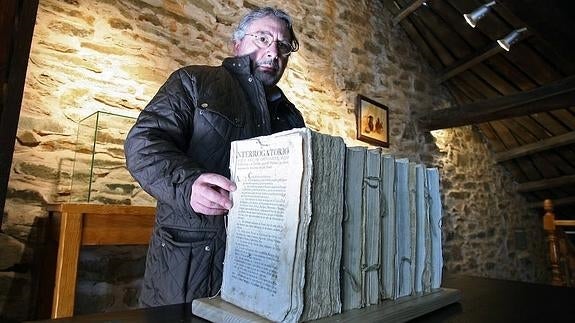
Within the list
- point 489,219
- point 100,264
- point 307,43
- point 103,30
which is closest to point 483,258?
point 489,219

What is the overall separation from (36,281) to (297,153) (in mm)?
1478

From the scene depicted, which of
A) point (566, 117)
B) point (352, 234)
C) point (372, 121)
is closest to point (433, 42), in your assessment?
point (372, 121)

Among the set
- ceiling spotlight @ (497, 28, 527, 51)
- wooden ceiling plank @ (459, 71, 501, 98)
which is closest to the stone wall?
wooden ceiling plank @ (459, 71, 501, 98)

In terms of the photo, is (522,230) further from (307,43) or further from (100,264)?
(100,264)

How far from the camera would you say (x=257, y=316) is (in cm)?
42

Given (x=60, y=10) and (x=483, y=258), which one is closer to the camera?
(x=60, y=10)

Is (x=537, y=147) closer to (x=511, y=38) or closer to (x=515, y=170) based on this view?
(x=515, y=170)

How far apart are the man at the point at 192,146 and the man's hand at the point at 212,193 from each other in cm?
3

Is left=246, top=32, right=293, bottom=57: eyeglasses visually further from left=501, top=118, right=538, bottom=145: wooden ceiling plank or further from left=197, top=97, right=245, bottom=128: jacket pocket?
left=501, top=118, right=538, bottom=145: wooden ceiling plank

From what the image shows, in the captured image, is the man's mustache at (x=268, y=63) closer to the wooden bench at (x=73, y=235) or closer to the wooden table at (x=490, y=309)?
the wooden table at (x=490, y=309)

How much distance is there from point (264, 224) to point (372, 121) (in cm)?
288

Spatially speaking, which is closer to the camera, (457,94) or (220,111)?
(220,111)

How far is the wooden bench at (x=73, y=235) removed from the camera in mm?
1155

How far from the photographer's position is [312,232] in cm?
42
